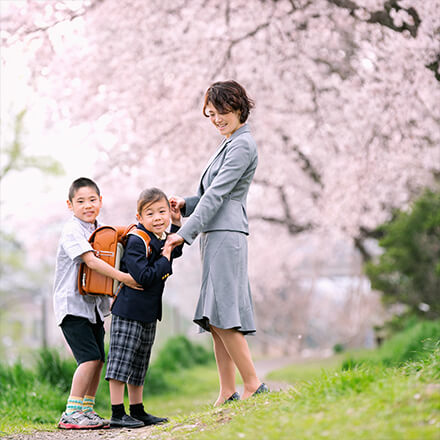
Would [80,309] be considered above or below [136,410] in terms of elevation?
above

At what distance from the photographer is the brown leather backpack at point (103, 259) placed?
3.66 m

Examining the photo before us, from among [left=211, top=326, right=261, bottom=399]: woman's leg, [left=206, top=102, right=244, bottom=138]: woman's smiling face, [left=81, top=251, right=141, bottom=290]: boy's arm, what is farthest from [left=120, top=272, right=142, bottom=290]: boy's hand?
[left=206, top=102, right=244, bottom=138]: woman's smiling face

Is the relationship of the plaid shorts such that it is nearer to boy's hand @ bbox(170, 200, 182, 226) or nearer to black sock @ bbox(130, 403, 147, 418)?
black sock @ bbox(130, 403, 147, 418)

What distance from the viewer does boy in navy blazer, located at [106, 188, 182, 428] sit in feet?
11.4

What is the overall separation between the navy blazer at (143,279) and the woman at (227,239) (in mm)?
155

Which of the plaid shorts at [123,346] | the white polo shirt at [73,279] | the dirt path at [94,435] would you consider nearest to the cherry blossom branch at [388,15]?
the white polo shirt at [73,279]

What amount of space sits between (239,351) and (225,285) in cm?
40

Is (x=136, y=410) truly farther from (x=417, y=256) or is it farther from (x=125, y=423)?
(x=417, y=256)

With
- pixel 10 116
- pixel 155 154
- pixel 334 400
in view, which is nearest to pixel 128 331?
pixel 334 400

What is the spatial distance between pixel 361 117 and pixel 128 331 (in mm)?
5504

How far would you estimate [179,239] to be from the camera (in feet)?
11.5

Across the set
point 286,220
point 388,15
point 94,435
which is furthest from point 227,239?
point 286,220

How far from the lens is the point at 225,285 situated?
141 inches

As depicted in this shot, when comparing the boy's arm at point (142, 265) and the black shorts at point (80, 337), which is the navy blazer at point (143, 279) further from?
the black shorts at point (80, 337)
